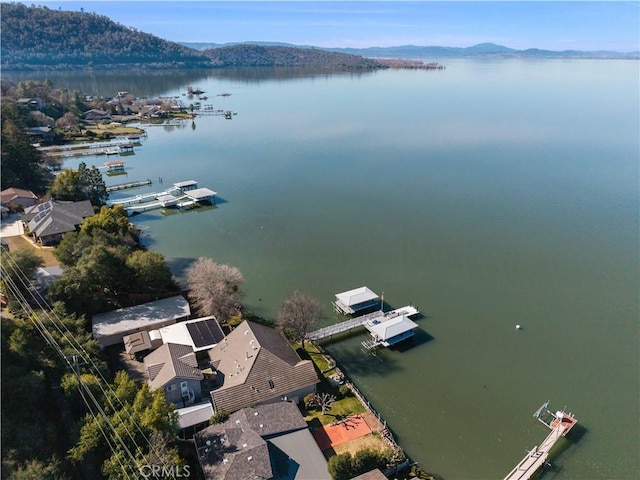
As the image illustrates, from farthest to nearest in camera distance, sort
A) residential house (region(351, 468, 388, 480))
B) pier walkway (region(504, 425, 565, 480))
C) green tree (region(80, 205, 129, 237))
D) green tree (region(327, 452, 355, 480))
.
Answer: green tree (region(80, 205, 129, 237)) < pier walkway (region(504, 425, 565, 480)) < green tree (region(327, 452, 355, 480)) < residential house (region(351, 468, 388, 480))

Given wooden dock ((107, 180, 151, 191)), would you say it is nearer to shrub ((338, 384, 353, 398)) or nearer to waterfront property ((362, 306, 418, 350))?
waterfront property ((362, 306, 418, 350))

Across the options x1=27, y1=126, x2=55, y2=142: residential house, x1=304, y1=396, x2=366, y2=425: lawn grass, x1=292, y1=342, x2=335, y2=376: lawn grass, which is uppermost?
x1=27, y1=126, x2=55, y2=142: residential house

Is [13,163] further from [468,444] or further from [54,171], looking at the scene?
[468,444]

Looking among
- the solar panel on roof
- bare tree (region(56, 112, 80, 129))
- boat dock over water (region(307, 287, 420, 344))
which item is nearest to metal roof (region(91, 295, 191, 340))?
the solar panel on roof

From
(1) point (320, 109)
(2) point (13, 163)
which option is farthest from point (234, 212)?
(1) point (320, 109)

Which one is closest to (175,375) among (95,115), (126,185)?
(126,185)
